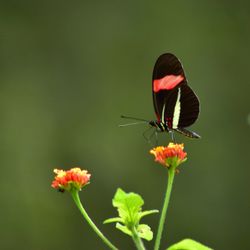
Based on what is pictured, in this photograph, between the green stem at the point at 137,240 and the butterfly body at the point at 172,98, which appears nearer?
the green stem at the point at 137,240

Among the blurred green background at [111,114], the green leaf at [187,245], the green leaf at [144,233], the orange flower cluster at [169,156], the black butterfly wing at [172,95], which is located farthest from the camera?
the blurred green background at [111,114]

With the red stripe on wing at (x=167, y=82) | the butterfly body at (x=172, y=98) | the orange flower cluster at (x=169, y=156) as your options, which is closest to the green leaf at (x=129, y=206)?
the orange flower cluster at (x=169, y=156)

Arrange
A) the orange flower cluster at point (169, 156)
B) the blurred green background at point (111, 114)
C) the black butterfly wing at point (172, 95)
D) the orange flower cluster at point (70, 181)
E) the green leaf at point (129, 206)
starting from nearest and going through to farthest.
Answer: the green leaf at point (129, 206)
the orange flower cluster at point (70, 181)
the orange flower cluster at point (169, 156)
the black butterfly wing at point (172, 95)
the blurred green background at point (111, 114)

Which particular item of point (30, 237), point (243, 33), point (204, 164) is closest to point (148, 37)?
point (243, 33)

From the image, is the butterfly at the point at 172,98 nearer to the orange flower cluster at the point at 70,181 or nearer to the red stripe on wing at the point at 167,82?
the red stripe on wing at the point at 167,82

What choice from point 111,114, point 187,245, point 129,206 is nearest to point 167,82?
point 129,206

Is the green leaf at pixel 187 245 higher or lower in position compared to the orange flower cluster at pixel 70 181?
lower

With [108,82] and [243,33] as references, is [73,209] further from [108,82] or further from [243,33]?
[243,33]
